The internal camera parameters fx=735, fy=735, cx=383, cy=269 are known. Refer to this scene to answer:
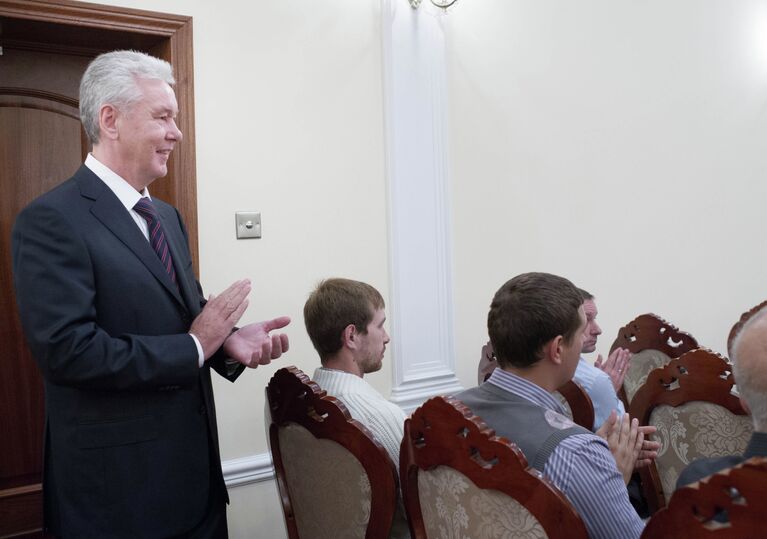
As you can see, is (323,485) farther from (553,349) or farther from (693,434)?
(693,434)

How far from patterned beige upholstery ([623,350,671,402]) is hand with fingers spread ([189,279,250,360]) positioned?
175 cm

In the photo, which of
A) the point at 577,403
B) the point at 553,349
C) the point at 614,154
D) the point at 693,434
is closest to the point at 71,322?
the point at 553,349

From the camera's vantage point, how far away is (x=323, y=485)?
65.1 inches

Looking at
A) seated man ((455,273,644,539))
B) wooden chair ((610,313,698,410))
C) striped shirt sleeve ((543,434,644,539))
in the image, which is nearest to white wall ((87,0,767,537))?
wooden chair ((610,313,698,410))

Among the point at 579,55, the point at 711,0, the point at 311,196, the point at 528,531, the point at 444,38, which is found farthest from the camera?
the point at 711,0

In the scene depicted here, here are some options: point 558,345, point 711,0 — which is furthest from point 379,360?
point 711,0

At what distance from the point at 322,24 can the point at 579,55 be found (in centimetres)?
167

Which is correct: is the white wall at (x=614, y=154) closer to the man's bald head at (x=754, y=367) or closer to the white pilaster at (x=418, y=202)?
the white pilaster at (x=418, y=202)

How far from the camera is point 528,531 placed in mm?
1132

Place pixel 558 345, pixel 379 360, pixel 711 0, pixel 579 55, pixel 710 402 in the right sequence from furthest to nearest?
pixel 711 0 → pixel 579 55 → pixel 379 360 → pixel 710 402 → pixel 558 345

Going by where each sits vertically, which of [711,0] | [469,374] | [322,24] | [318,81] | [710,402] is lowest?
[469,374]

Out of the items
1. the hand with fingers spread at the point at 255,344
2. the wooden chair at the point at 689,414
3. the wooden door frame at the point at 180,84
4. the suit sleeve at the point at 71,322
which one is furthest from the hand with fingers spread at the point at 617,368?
the wooden door frame at the point at 180,84

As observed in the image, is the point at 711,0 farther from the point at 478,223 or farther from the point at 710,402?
the point at 710,402

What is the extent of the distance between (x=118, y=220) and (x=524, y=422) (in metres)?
1.02
